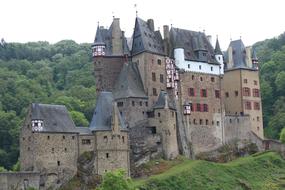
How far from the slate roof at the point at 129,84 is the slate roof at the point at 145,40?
7.91 feet

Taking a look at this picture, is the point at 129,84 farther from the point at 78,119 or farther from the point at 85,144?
the point at 78,119

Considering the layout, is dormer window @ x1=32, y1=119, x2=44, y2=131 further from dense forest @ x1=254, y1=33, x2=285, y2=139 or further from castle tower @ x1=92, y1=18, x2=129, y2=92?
dense forest @ x1=254, y1=33, x2=285, y2=139

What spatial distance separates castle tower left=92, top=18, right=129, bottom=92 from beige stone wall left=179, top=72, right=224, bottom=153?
8.14 meters

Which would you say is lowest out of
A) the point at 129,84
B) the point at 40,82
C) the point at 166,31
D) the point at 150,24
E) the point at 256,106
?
the point at 256,106

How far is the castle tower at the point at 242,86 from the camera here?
94.3 m

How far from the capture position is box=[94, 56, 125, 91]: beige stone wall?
282 feet

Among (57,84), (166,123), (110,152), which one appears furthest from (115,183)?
(57,84)

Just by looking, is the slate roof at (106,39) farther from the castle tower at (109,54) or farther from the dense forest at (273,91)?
the dense forest at (273,91)

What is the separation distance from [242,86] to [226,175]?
1731 centimetres

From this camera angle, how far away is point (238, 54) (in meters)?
96.2

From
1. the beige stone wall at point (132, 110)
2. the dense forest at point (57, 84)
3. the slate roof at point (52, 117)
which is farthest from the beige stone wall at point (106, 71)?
the dense forest at point (57, 84)

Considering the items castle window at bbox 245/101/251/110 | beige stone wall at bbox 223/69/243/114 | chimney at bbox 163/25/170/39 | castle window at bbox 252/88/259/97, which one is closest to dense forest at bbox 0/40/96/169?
beige stone wall at bbox 223/69/243/114

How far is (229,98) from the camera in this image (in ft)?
312

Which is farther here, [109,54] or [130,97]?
[109,54]
